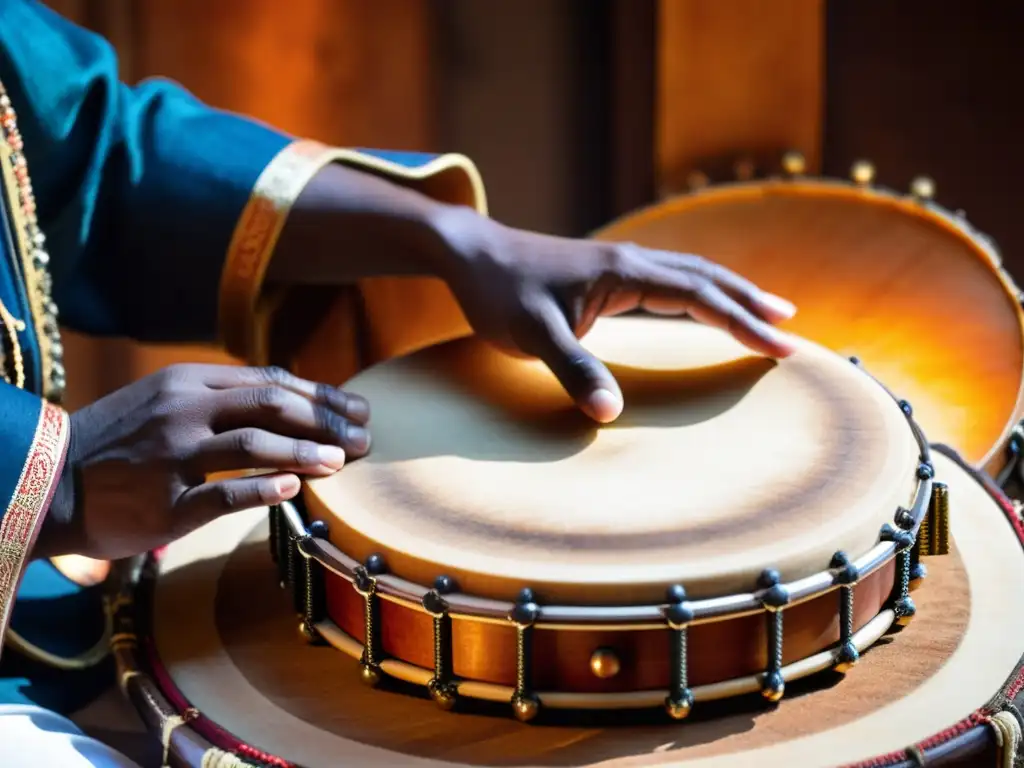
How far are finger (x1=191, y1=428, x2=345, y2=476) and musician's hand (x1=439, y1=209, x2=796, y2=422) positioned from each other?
21cm

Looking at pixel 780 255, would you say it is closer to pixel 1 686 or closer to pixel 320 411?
pixel 320 411

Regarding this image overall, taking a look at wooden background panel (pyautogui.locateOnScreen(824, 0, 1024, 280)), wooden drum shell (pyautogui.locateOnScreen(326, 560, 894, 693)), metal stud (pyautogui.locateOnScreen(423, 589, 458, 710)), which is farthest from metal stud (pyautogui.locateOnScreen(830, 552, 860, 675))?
wooden background panel (pyautogui.locateOnScreen(824, 0, 1024, 280))

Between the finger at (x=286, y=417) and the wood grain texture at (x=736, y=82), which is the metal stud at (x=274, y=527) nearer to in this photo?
the finger at (x=286, y=417)

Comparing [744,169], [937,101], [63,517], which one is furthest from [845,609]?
[937,101]

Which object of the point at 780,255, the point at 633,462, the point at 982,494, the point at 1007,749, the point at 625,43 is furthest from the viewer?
the point at 625,43

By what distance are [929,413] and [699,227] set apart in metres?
0.38

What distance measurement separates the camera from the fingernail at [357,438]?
36.6 inches

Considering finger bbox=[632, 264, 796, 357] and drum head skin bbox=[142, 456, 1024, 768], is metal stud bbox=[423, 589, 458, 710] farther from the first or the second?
finger bbox=[632, 264, 796, 357]

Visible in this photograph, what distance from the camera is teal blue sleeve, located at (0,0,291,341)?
1.13 m

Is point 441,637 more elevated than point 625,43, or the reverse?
point 625,43

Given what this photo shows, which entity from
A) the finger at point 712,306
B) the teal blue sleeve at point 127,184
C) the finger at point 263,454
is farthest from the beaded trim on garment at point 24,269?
the finger at point 712,306

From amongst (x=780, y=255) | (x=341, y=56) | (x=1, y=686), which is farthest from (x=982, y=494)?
(x=341, y=56)

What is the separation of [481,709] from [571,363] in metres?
0.28

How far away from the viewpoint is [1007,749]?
0.81 metres
